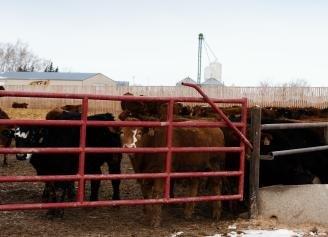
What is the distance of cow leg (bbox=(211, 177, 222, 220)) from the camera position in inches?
323

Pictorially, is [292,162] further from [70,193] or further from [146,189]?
[70,193]

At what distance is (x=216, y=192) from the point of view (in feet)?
27.9

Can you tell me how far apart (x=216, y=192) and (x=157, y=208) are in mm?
1309

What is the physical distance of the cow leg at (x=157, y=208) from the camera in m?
7.54

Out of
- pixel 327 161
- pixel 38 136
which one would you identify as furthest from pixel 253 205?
pixel 38 136

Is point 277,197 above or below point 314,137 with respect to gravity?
below

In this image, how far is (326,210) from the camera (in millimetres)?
7746

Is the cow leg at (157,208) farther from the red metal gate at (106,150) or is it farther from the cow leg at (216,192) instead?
the cow leg at (216,192)

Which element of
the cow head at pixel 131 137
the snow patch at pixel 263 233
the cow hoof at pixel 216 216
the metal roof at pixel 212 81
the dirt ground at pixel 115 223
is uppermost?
the metal roof at pixel 212 81

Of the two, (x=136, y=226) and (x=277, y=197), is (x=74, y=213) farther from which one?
(x=277, y=197)

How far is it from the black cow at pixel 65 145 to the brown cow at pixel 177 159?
766 millimetres

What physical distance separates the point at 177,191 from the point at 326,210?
3404 millimetres

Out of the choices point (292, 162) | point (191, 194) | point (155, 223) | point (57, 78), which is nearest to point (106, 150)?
point (155, 223)

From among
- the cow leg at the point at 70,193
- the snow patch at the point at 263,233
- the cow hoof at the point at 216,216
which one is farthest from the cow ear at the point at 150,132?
the cow leg at the point at 70,193
